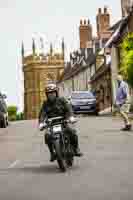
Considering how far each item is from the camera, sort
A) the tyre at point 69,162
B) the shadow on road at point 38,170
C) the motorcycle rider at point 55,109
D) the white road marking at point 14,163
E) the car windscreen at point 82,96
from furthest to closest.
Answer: the car windscreen at point 82,96 < the white road marking at point 14,163 < the tyre at point 69,162 < the motorcycle rider at point 55,109 < the shadow on road at point 38,170

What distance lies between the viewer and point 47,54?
156 m

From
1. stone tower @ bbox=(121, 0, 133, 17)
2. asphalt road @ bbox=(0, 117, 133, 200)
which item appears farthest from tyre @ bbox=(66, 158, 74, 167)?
stone tower @ bbox=(121, 0, 133, 17)

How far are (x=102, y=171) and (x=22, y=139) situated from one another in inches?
401

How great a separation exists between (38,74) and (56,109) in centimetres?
14223

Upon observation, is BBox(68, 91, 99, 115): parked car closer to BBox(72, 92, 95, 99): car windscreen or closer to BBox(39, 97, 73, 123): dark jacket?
BBox(72, 92, 95, 99): car windscreen

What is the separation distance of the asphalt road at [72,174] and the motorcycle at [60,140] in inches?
10.6

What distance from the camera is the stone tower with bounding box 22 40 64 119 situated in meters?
153

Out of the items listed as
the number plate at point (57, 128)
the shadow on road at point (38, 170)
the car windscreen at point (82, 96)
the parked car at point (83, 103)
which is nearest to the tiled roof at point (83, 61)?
the car windscreen at point (82, 96)

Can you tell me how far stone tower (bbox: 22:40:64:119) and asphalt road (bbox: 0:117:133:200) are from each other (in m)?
133

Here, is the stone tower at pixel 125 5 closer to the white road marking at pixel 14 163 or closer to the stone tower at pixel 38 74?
the white road marking at pixel 14 163

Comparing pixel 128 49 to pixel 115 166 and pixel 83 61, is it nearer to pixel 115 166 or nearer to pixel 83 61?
pixel 115 166

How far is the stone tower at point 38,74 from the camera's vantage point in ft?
503

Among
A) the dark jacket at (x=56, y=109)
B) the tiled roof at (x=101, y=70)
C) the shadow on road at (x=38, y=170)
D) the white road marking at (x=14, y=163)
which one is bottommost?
the white road marking at (x=14, y=163)

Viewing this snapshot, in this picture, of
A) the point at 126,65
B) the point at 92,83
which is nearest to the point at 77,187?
the point at 126,65
